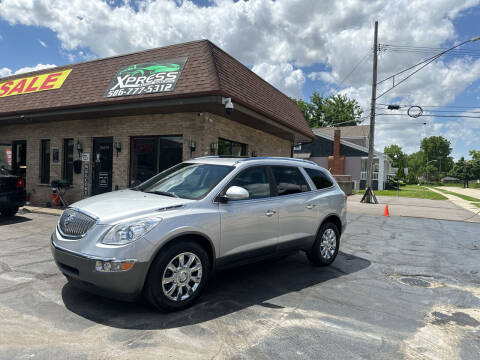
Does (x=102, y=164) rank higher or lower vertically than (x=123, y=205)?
higher

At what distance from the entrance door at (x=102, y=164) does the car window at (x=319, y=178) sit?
8.33 m

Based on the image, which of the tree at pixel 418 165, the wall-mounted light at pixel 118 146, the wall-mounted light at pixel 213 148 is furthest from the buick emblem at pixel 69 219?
the tree at pixel 418 165

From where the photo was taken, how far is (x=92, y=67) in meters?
11.5

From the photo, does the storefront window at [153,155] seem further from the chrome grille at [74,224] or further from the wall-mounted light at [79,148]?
the chrome grille at [74,224]

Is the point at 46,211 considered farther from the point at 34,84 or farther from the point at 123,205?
the point at 123,205

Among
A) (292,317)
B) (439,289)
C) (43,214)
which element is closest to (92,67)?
(43,214)

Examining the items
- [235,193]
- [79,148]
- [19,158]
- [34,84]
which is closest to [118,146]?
[79,148]

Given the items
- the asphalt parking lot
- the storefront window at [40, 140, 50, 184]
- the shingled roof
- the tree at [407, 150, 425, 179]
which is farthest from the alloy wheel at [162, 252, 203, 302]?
the tree at [407, 150, 425, 179]

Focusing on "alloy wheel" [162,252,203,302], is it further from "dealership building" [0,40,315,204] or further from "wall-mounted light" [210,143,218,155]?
"wall-mounted light" [210,143,218,155]

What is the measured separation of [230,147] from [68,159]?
6.45m

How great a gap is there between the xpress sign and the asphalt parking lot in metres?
5.40

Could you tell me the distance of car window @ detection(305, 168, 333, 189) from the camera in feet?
18.5

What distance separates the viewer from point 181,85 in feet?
29.5

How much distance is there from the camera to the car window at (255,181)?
4.44 m
